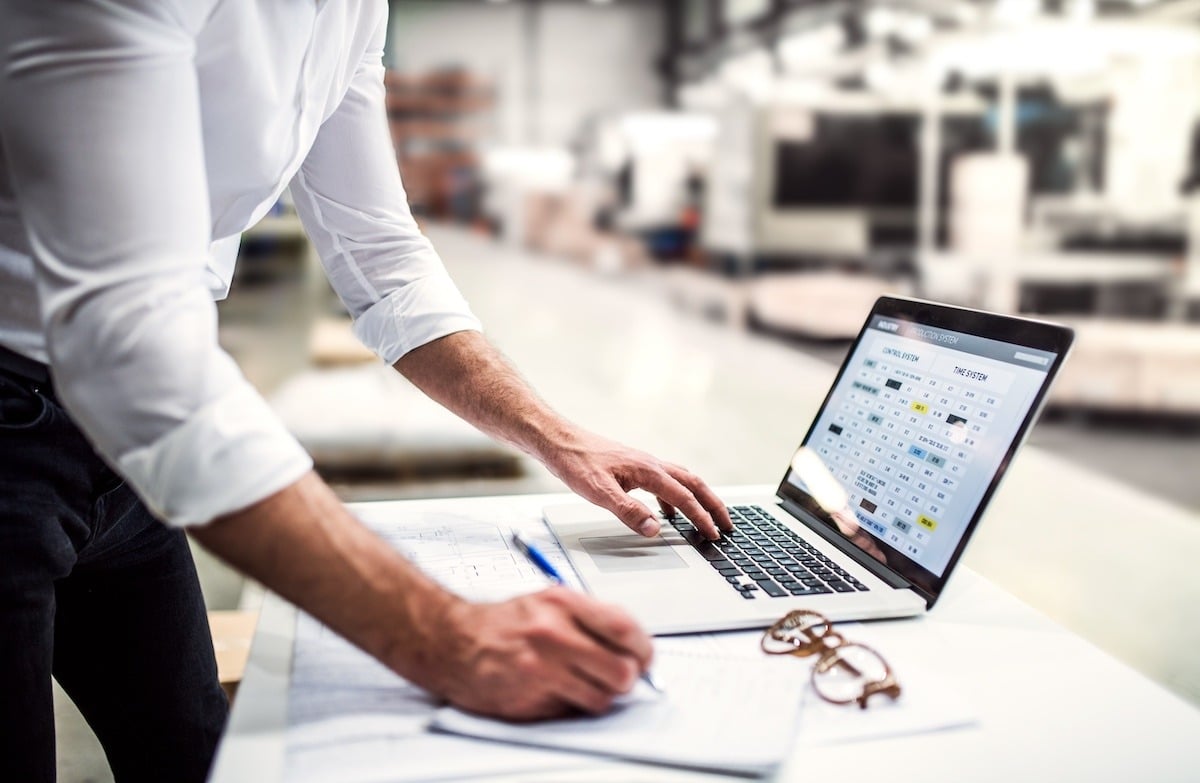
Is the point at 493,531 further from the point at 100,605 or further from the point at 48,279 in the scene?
the point at 48,279

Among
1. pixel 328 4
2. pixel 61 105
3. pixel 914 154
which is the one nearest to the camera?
pixel 61 105

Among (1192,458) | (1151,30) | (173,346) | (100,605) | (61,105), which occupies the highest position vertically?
(1151,30)

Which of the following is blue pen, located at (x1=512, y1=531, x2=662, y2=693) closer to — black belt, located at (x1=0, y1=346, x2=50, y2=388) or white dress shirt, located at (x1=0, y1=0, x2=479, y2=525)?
white dress shirt, located at (x1=0, y1=0, x2=479, y2=525)

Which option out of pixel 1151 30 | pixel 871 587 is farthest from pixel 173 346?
pixel 1151 30

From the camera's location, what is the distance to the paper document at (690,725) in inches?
25.4

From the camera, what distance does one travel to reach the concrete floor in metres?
3.77

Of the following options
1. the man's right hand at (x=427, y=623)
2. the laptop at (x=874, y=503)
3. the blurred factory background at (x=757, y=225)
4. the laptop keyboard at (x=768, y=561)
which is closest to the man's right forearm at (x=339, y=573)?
the man's right hand at (x=427, y=623)

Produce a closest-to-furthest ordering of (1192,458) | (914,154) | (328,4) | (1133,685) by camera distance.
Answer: (1133,685) < (328,4) < (1192,458) < (914,154)

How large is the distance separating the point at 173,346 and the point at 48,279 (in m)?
0.10

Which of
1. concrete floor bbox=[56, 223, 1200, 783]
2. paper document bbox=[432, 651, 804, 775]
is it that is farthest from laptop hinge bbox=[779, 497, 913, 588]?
concrete floor bbox=[56, 223, 1200, 783]

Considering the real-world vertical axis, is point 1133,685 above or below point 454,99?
below

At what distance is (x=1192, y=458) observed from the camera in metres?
4.42

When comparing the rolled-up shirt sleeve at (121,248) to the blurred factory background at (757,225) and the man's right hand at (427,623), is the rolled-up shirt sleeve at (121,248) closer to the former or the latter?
the man's right hand at (427,623)

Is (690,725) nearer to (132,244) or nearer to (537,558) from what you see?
(537,558)
